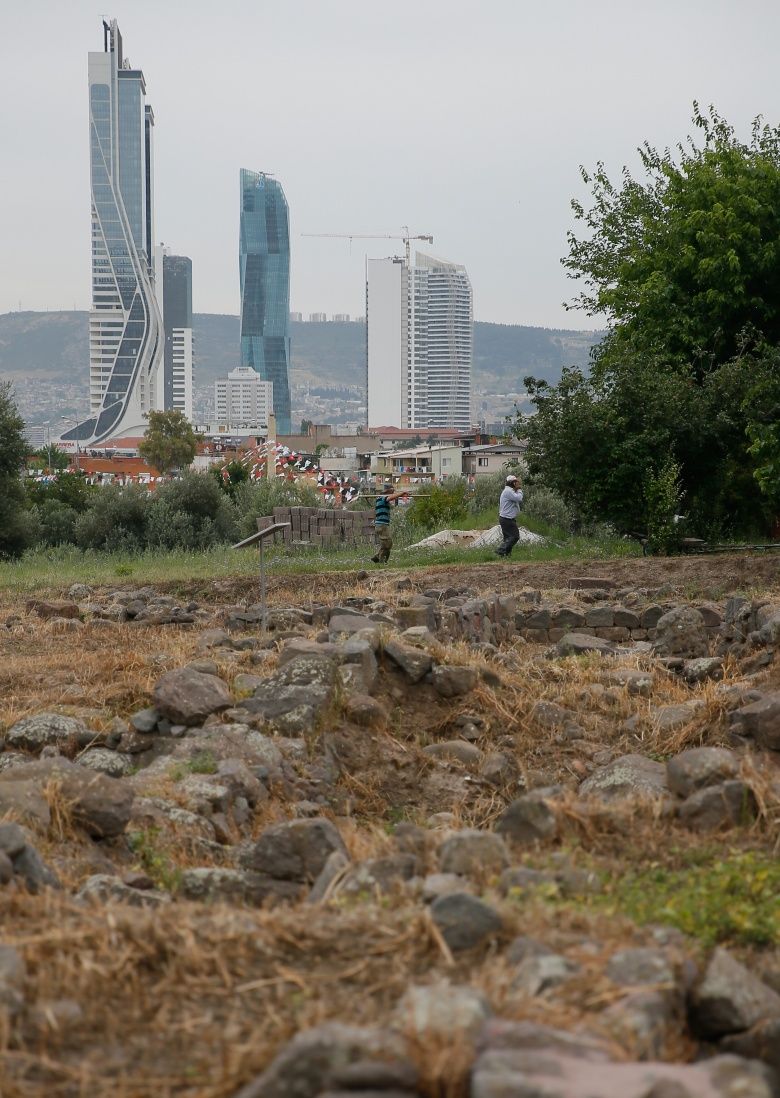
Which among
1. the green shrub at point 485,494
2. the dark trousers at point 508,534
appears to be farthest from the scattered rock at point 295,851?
the green shrub at point 485,494

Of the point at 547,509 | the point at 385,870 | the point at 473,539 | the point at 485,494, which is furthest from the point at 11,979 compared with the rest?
the point at 485,494

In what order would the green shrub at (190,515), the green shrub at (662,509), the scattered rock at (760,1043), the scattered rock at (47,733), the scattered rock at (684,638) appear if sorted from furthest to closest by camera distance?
1. the green shrub at (190,515)
2. the green shrub at (662,509)
3. the scattered rock at (684,638)
4. the scattered rock at (47,733)
5. the scattered rock at (760,1043)

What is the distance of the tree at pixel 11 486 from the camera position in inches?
1203

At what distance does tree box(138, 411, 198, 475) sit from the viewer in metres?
95.8

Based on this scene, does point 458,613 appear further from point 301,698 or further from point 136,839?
point 136,839

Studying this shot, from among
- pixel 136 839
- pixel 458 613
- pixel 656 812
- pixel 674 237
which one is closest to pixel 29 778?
pixel 136 839

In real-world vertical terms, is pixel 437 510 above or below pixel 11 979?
below

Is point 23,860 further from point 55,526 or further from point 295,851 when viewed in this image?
point 55,526

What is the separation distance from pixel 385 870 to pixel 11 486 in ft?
91.3

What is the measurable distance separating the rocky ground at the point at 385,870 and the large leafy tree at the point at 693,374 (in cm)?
1152

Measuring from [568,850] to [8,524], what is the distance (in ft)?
89.2

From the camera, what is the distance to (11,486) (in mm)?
30938

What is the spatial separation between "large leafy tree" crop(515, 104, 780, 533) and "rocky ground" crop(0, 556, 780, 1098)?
37.8 feet

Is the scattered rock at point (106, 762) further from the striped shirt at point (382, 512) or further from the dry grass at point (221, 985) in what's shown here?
the striped shirt at point (382, 512)
